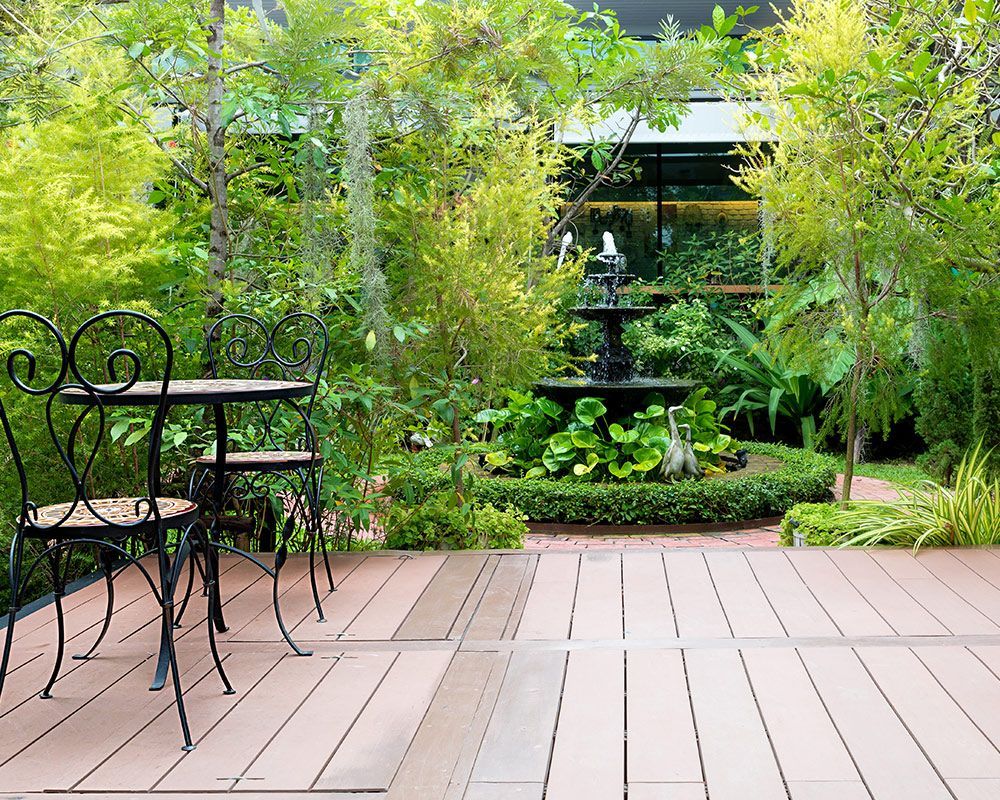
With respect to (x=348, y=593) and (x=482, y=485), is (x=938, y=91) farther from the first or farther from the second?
(x=482, y=485)

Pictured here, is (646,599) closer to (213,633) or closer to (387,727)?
(387,727)

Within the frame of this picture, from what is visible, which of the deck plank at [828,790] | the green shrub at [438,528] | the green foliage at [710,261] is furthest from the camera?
the green foliage at [710,261]

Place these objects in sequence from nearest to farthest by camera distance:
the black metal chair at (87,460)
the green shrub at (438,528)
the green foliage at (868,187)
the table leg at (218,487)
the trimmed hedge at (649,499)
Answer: the black metal chair at (87,460), the table leg at (218,487), the green shrub at (438,528), the green foliage at (868,187), the trimmed hedge at (649,499)

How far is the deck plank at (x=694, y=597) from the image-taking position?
3314mm

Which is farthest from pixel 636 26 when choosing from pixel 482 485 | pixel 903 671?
pixel 903 671

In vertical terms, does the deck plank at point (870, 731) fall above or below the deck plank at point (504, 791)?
above

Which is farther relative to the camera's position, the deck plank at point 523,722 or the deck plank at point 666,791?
the deck plank at point 523,722

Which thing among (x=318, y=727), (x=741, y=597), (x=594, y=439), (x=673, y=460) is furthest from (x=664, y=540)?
(x=318, y=727)

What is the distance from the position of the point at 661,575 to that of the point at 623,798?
1.88m

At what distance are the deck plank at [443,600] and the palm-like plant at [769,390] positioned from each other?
221 inches

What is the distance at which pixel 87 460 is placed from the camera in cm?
425

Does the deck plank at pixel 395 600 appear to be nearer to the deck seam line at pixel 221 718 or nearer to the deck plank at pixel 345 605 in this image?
the deck plank at pixel 345 605

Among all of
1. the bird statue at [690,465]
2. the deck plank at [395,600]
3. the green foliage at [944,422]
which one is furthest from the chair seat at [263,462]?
the green foliage at [944,422]

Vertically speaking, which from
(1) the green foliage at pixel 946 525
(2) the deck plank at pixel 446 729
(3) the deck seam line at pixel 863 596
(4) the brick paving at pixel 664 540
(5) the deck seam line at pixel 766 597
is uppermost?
(1) the green foliage at pixel 946 525
